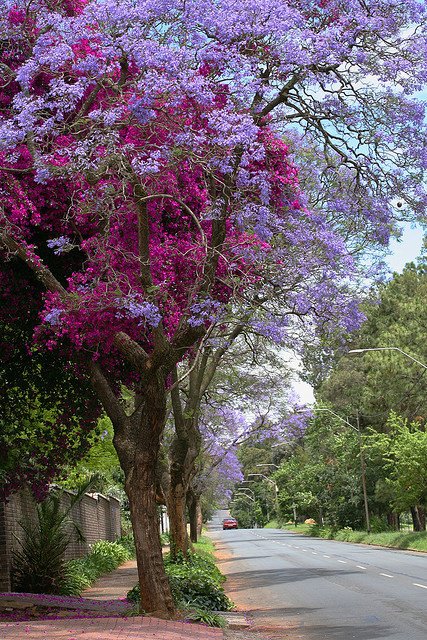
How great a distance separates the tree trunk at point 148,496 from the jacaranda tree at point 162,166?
3cm

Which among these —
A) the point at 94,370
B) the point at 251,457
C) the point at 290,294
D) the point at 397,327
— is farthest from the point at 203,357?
the point at 251,457

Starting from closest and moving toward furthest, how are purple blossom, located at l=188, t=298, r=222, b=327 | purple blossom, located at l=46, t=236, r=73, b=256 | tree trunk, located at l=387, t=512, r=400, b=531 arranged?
purple blossom, located at l=188, t=298, r=222, b=327
purple blossom, located at l=46, t=236, r=73, b=256
tree trunk, located at l=387, t=512, r=400, b=531

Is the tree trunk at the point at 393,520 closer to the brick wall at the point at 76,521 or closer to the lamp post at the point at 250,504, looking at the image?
the brick wall at the point at 76,521

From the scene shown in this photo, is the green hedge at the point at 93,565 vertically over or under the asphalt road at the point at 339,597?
over

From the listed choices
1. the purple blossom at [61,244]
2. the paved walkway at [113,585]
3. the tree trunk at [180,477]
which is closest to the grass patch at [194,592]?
the paved walkway at [113,585]

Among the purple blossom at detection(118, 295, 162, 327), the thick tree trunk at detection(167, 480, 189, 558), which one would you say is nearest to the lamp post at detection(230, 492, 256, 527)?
the thick tree trunk at detection(167, 480, 189, 558)

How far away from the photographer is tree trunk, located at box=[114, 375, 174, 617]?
518 inches

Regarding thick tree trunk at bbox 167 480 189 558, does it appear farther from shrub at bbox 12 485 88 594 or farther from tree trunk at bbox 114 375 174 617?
tree trunk at bbox 114 375 174 617

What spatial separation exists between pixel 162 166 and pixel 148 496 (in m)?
4.60

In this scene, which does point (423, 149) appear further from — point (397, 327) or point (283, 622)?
point (397, 327)

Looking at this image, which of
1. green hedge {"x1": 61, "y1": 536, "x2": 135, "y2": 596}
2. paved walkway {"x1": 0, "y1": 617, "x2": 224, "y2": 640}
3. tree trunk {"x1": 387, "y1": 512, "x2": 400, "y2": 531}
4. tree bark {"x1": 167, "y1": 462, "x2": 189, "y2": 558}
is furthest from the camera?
tree trunk {"x1": 387, "y1": 512, "x2": 400, "y2": 531}

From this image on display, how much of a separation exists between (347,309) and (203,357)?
7.59m

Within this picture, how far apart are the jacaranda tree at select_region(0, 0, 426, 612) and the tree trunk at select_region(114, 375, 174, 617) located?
26mm

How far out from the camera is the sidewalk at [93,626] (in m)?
10.7
